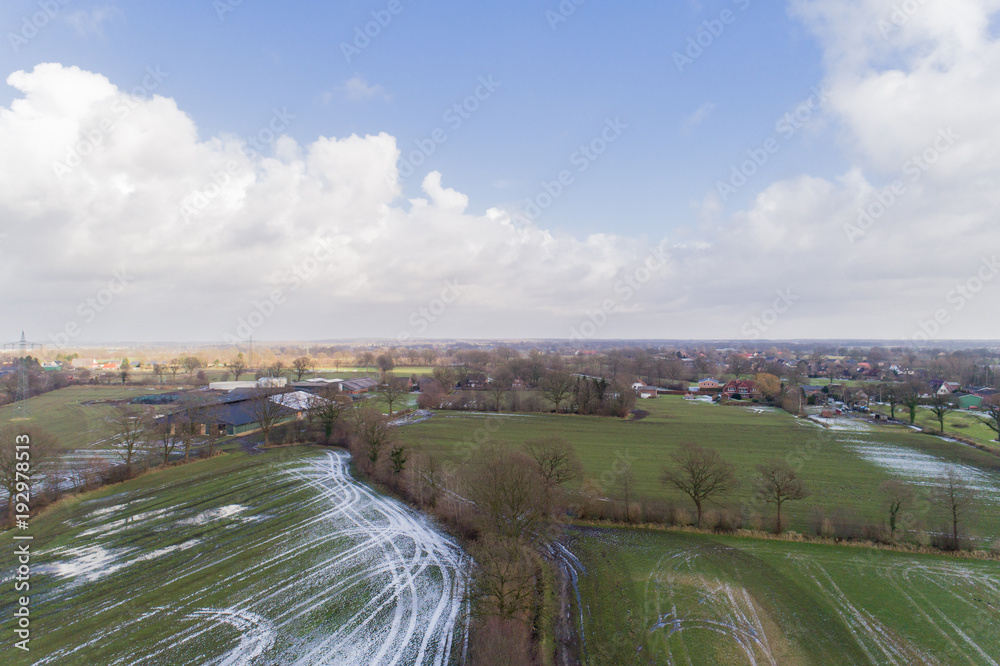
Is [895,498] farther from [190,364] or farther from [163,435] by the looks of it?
[190,364]

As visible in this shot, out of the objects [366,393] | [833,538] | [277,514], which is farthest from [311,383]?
[833,538]

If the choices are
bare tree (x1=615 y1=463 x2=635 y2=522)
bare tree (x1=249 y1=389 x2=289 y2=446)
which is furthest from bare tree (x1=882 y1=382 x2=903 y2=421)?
bare tree (x1=249 y1=389 x2=289 y2=446)

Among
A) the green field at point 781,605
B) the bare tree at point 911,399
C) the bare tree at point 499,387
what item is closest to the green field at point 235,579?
the green field at point 781,605

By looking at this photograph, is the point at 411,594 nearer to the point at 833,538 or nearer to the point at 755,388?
the point at 833,538

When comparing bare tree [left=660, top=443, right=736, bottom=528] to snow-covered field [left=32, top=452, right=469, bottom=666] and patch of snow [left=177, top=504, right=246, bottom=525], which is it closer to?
snow-covered field [left=32, top=452, right=469, bottom=666]

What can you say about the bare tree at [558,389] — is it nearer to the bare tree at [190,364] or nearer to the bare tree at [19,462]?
the bare tree at [19,462]

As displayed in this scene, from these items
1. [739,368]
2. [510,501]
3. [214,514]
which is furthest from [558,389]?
[739,368]
